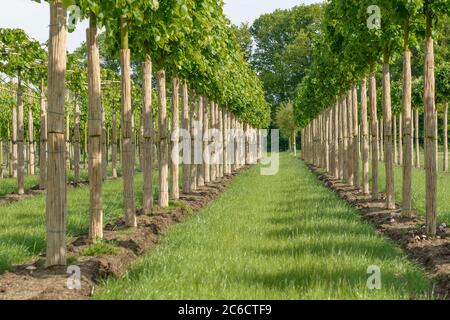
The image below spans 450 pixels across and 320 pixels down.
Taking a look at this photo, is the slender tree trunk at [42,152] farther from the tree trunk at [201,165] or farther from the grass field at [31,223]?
the tree trunk at [201,165]

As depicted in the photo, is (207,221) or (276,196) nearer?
(207,221)

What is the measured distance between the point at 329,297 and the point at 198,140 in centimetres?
1524

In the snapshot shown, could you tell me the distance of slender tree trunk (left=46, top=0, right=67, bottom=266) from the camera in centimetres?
757

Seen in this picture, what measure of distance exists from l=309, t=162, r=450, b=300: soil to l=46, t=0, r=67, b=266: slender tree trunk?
4282 millimetres

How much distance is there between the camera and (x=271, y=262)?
8.08 metres

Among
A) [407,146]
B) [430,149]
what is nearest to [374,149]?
[407,146]

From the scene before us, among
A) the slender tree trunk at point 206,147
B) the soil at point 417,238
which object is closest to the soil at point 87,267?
the soil at point 417,238

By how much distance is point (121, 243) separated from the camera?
9.48 meters

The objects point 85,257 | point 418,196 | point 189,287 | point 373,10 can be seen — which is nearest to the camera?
point 189,287

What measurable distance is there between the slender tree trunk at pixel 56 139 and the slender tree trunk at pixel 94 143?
179cm

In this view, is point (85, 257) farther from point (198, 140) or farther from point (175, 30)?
point (198, 140)

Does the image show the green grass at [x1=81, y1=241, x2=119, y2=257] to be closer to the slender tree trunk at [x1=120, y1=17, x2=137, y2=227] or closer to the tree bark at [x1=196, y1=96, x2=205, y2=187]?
the slender tree trunk at [x1=120, y1=17, x2=137, y2=227]

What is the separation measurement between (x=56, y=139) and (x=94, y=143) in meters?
2.02

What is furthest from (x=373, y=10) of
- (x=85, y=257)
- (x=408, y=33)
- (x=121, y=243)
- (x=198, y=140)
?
(x=198, y=140)
